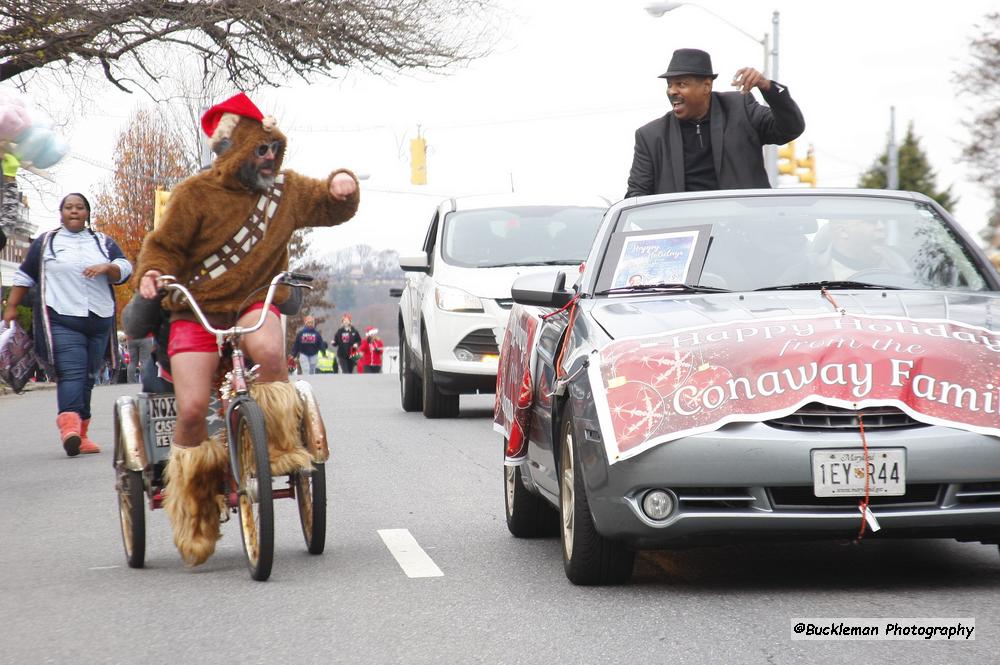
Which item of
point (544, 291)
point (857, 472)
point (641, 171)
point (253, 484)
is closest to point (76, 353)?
point (641, 171)

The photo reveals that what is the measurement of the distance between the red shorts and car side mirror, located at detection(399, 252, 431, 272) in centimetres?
752

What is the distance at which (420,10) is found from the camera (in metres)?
22.9

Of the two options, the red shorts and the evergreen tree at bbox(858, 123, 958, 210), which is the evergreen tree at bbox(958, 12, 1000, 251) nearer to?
the red shorts

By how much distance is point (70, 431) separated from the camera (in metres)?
12.5

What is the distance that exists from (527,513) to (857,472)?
2.35 metres

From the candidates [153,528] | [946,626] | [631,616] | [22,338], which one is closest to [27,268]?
[22,338]

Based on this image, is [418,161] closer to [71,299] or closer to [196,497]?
[71,299]

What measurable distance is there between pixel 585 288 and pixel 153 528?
2.96 metres

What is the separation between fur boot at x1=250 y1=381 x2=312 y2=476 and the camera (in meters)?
6.54

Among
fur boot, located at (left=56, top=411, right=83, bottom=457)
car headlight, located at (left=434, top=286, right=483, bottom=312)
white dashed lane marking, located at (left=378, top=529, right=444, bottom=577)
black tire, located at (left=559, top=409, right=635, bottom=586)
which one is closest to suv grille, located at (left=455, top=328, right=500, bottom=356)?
car headlight, located at (left=434, top=286, right=483, bottom=312)

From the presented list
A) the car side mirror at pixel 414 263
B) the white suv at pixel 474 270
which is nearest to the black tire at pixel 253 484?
the white suv at pixel 474 270

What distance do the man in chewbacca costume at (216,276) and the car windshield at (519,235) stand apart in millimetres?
7821

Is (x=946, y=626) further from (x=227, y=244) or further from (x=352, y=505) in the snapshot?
(x=352, y=505)

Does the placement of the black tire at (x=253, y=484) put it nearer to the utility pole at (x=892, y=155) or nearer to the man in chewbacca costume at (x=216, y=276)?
the man in chewbacca costume at (x=216, y=276)
